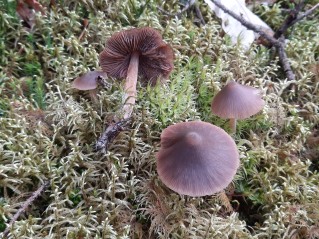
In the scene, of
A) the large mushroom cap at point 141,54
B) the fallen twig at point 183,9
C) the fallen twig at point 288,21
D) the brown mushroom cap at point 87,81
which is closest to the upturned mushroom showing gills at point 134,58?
the large mushroom cap at point 141,54

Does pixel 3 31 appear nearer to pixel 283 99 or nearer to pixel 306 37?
pixel 283 99

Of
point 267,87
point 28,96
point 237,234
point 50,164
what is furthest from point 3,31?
point 237,234

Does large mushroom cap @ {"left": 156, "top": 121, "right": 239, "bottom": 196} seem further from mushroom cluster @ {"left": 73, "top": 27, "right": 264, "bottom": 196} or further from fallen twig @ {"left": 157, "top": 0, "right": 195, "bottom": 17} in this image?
fallen twig @ {"left": 157, "top": 0, "right": 195, "bottom": 17}

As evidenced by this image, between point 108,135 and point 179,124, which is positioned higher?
point 179,124

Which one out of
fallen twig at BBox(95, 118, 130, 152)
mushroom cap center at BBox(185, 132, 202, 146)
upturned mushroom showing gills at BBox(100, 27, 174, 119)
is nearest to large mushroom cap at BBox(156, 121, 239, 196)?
mushroom cap center at BBox(185, 132, 202, 146)

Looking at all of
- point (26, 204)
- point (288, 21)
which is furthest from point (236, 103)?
point (26, 204)

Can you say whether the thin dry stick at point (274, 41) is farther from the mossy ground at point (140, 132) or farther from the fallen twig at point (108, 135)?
the fallen twig at point (108, 135)

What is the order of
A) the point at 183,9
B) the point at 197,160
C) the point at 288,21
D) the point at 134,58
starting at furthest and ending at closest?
the point at 183,9, the point at 288,21, the point at 134,58, the point at 197,160

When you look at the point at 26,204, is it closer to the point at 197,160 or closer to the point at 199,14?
the point at 197,160
